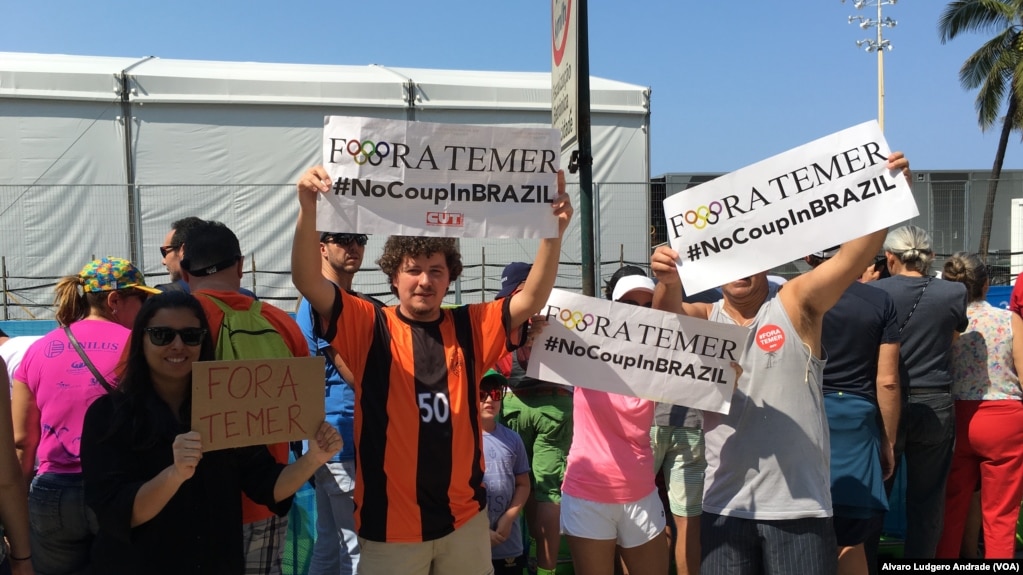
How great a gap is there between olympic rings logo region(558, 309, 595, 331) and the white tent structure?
24.8ft

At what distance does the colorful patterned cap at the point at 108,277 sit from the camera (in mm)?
3377

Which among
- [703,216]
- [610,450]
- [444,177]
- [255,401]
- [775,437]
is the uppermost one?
[444,177]

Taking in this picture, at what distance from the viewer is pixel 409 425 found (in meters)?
2.71

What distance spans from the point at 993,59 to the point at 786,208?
89.9 feet

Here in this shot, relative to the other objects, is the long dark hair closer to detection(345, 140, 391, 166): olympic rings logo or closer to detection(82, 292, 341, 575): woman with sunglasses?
detection(82, 292, 341, 575): woman with sunglasses

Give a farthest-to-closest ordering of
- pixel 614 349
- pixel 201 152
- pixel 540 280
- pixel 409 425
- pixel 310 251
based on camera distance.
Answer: pixel 201 152 → pixel 614 349 → pixel 540 280 → pixel 409 425 → pixel 310 251

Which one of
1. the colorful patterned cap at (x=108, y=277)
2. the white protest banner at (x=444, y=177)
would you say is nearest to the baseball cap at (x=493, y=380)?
the white protest banner at (x=444, y=177)

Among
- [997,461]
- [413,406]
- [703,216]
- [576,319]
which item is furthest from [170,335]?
[997,461]

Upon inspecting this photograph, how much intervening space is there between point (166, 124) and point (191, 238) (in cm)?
962

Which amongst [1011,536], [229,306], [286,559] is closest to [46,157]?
[286,559]

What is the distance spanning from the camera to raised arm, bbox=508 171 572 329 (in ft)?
9.30

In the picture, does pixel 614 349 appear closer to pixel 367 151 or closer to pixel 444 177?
pixel 444 177

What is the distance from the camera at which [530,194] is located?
9.87 feet

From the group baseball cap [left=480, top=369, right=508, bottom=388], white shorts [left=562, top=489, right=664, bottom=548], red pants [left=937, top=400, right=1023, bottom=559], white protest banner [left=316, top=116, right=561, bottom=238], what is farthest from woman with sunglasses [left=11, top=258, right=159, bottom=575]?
red pants [left=937, top=400, right=1023, bottom=559]
